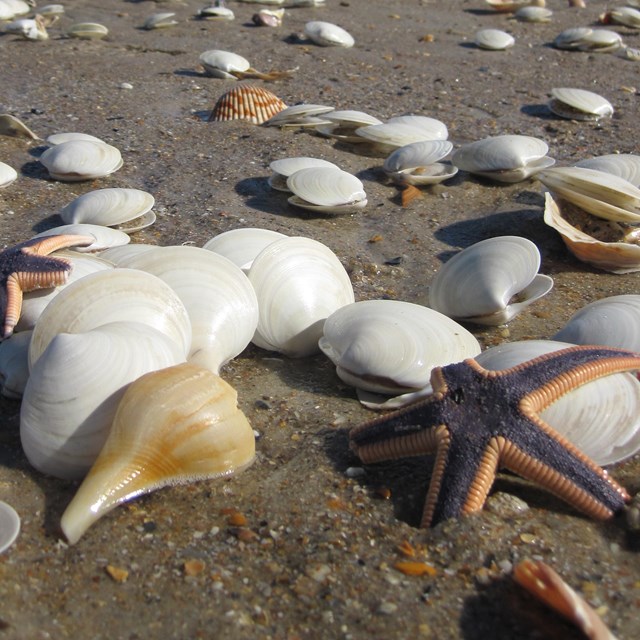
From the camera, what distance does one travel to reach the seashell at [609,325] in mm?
3139

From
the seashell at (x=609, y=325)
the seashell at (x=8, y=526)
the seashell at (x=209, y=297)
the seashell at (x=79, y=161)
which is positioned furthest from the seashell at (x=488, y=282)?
the seashell at (x=79, y=161)

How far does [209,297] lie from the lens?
10.4 ft

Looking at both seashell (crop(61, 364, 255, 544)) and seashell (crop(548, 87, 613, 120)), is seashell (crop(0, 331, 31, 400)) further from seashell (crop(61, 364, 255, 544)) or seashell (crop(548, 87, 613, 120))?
seashell (crop(548, 87, 613, 120))

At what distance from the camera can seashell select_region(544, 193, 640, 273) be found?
4270 mm

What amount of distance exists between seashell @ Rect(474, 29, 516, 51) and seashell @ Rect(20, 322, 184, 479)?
262 inches

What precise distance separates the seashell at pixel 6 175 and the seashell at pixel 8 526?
9.82 feet

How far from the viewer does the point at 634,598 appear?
83.4 inches

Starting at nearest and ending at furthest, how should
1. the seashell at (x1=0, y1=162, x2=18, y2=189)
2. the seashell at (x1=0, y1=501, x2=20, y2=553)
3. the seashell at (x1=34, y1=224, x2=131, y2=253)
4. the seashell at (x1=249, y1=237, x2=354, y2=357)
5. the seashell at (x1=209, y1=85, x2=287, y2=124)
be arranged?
1. the seashell at (x1=0, y1=501, x2=20, y2=553)
2. the seashell at (x1=249, y1=237, x2=354, y2=357)
3. the seashell at (x1=34, y1=224, x2=131, y2=253)
4. the seashell at (x1=0, y1=162, x2=18, y2=189)
5. the seashell at (x1=209, y1=85, x2=287, y2=124)

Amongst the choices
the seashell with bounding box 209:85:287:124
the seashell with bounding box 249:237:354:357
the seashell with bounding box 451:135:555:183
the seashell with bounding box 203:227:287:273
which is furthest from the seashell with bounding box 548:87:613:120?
the seashell with bounding box 249:237:354:357

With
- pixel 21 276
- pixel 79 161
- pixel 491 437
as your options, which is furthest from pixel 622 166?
pixel 21 276

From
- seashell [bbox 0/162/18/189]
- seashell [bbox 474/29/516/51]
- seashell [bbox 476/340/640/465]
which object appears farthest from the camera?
seashell [bbox 474/29/516/51]

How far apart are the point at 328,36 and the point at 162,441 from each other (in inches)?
254

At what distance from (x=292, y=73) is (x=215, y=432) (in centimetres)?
544

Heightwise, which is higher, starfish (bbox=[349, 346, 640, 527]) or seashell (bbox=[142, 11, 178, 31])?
starfish (bbox=[349, 346, 640, 527])
